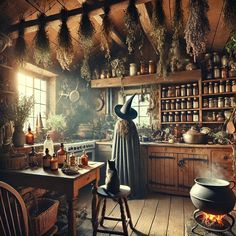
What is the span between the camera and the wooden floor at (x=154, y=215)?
2.37 metres

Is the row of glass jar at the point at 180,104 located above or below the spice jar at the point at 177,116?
above

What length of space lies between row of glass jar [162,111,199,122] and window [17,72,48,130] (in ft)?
8.07

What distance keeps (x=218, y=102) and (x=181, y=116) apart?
2.32 ft

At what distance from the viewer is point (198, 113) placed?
155 inches

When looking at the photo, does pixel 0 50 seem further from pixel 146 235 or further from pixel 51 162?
pixel 146 235

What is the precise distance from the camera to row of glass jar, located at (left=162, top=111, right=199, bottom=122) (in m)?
3.96

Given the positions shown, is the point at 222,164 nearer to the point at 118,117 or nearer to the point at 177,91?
the point at 177,91

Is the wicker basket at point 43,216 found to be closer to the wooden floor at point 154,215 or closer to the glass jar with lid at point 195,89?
the wooden floor at point 154,215

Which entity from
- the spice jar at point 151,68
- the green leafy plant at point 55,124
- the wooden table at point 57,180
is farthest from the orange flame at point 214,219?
the spice jar at point 151,68

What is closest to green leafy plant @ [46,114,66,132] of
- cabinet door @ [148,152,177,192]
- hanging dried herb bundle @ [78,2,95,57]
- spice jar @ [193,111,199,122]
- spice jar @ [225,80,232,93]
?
cabinet door @ [148,152,177,192]

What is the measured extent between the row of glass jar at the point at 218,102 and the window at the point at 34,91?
312 centimetres

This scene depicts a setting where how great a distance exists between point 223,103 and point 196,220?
2478 mm

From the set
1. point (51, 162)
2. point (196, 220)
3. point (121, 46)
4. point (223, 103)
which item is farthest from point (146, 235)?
point (121, 46)

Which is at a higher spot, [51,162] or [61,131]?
[61,131]
